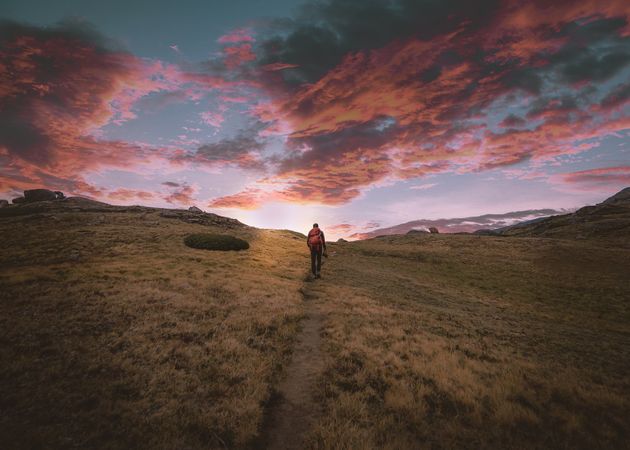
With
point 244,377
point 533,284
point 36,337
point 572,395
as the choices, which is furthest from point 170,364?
point 533,284

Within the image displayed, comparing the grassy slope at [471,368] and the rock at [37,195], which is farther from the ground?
the rock at [37,195]

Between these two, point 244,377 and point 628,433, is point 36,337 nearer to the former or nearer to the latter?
point 244,377

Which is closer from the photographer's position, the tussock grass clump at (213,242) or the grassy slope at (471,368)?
the grassy slope at (471,368)

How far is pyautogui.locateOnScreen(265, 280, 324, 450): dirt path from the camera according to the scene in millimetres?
5629

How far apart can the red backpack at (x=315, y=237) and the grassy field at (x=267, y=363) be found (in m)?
2.99

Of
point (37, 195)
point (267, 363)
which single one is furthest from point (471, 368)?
point (37, 195)

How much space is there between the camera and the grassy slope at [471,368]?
5949 millimetres

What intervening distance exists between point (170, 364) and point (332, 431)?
4.57 m

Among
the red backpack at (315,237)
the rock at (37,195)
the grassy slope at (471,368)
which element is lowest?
the grassy slope at (471,368)

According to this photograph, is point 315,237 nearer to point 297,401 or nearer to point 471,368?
point 471,368

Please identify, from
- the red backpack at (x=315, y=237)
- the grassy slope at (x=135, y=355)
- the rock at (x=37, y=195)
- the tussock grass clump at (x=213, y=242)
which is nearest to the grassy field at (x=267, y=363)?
the grassy slope at (x=135, y=355)

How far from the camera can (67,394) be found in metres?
5.92

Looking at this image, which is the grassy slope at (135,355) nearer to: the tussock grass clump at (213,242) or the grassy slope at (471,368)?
the grassy slope at (471,368)

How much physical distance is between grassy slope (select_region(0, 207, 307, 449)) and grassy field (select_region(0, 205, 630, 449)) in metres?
0.04
